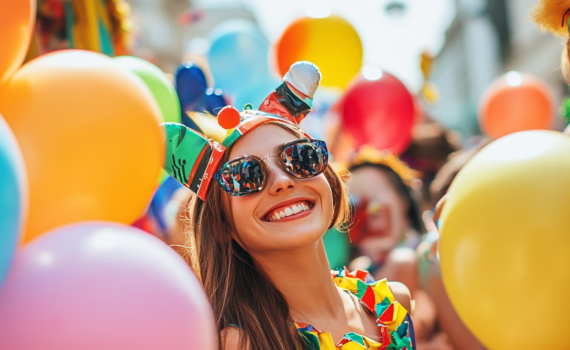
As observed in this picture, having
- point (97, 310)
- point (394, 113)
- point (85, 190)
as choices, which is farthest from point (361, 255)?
point (97, 310)

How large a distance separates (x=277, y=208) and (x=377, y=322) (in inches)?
21.1

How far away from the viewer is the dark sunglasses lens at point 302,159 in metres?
1.72

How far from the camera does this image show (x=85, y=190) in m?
1.49

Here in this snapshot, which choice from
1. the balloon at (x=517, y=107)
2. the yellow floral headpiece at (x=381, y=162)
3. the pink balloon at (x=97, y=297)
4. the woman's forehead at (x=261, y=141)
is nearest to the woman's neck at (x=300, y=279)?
the woman's forehead at (x=261, y=141)

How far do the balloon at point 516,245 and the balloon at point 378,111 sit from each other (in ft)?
7.95

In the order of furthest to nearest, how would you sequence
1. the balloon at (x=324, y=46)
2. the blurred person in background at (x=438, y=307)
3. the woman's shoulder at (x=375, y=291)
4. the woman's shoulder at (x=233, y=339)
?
the balloon at (x=324, y=46)
the blurred person in background at (x=438, y=307)
the woman's shoulder at (x=375, y=291)
the woman's shoulder at (x=233, y=339)

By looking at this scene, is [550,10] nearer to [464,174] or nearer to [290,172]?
[464,174]

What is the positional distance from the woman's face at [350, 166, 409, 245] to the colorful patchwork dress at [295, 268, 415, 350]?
1.23 meters

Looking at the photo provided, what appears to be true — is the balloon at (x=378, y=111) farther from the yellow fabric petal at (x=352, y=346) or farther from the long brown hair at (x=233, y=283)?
the yellow fabric petal at (x=352, y=346)

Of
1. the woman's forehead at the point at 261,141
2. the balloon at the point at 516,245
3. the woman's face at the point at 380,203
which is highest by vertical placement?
the woman's forehead at the point at 261,141

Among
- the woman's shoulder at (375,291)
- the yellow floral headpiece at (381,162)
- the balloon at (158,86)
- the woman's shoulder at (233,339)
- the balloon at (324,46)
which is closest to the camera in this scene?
the woman's shoulder at (233,339)

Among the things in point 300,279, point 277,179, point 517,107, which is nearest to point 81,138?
point 277,179

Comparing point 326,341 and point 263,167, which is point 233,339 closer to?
point 326,341

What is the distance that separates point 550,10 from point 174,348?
1476mm
